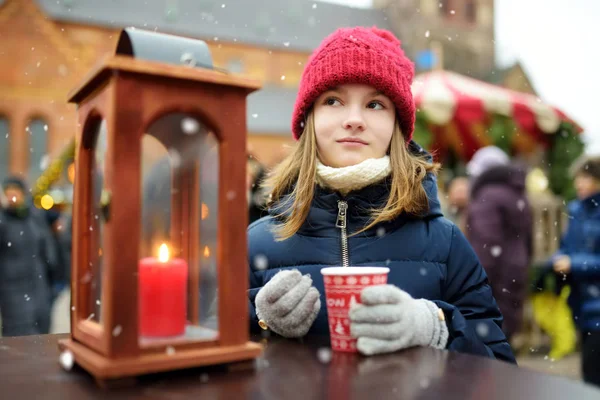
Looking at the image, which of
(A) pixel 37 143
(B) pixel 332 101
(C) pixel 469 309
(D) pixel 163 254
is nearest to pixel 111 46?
(A) pixel 37 143

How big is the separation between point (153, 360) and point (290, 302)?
0.36 m

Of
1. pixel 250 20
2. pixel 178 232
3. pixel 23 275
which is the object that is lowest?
pixel 23 275

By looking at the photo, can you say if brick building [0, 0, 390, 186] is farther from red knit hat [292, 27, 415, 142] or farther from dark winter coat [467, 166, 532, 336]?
red knit hat [292, 27, 415, 142]

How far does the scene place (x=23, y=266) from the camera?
4742 mm

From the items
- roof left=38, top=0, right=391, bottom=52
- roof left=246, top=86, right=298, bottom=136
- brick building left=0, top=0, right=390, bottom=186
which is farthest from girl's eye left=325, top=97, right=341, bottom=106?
roof left=38, top=0, right=391, bottom=52

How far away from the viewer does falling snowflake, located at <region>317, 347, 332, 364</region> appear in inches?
36.8

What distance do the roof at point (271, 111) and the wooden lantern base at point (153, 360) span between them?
20442 millimetres

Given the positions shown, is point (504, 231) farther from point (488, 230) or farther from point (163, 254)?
Answer: point (163, 254)

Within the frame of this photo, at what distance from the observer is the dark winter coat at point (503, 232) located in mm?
4531

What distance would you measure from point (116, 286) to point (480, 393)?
52cm

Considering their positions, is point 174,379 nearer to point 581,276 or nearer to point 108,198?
point 108,198

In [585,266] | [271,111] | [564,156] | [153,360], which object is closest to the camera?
[153,360]

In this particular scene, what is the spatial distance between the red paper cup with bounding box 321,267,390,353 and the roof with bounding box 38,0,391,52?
2186 cm

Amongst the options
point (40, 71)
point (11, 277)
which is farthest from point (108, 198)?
point (40, 71)
